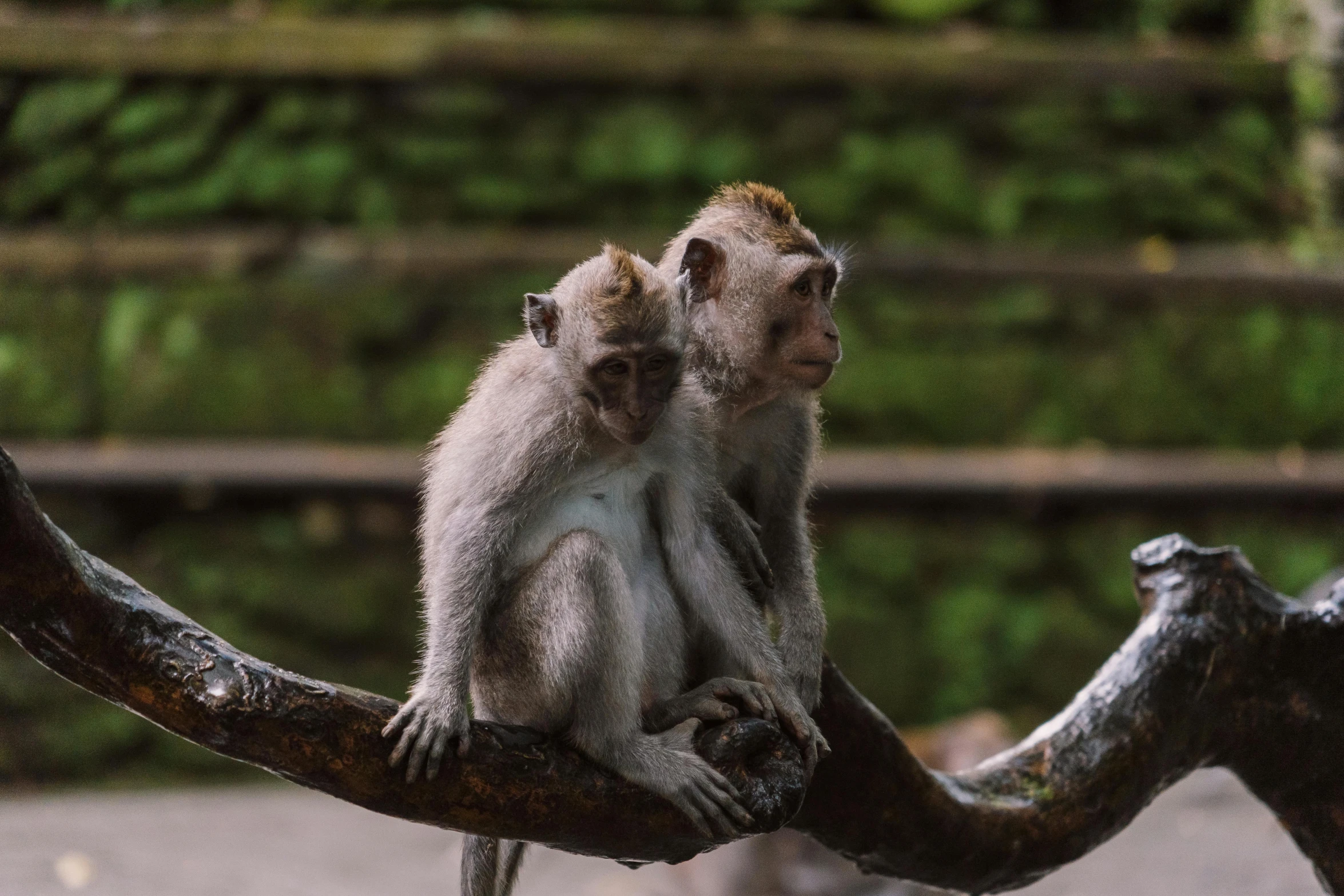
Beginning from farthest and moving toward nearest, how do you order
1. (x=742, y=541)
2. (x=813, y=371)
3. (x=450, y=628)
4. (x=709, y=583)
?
(x=813, y=371) → (x=742, y=541) → (x=709, y=583) → (x=450, y=628)

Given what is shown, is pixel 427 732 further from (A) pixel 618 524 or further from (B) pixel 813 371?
(B) pixel 813 371

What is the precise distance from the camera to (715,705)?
3.01m

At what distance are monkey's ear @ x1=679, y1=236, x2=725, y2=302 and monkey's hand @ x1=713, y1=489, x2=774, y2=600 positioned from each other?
0.51 metres

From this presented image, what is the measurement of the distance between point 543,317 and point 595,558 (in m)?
0.57

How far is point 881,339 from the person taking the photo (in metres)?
8.16

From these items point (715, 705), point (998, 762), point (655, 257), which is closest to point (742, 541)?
point (715, 705)

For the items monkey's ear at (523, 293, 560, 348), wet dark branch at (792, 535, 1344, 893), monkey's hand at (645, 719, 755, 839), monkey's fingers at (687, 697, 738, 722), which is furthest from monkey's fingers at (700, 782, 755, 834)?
monkey's ear at (523, 293, 560, 348)

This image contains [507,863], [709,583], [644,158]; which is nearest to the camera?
[507,863]

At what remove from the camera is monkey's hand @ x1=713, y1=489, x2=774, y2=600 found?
10.7 ft

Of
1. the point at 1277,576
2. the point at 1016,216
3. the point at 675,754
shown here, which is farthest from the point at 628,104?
the point at 675,754

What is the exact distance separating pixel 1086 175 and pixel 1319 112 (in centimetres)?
289

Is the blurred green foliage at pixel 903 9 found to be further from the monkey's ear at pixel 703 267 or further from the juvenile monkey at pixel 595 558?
the juvenile monkey at pixel 595 558

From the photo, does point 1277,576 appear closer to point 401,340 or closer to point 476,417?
point 401,340

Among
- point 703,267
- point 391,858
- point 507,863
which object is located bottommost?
point 391,858
